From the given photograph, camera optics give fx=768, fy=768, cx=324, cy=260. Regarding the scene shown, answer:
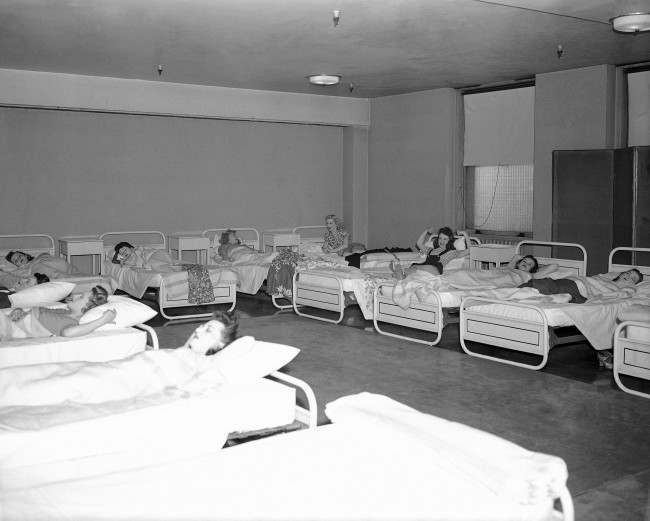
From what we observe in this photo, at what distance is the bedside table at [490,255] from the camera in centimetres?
843

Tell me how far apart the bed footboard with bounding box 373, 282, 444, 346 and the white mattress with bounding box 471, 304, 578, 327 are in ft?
2.00

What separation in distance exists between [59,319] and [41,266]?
11.7ft

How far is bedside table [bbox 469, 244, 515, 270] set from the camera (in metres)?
8.43

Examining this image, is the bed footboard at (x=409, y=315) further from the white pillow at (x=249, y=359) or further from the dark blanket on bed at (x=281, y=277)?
the white pillow at (x=249, y=359)

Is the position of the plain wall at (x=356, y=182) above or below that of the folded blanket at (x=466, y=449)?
above

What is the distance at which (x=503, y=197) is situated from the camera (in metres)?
10.1

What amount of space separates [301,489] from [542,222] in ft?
23.7

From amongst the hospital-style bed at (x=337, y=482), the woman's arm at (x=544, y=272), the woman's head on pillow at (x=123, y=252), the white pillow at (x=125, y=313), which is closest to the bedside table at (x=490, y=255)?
the woman's arm at (x=544, y=272)

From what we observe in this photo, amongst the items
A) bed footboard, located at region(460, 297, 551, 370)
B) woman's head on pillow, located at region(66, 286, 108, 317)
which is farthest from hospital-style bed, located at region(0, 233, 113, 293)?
bed footboard, located at region(460, 297, 551, 370)

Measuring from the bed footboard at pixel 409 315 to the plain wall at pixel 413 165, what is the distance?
3733mm

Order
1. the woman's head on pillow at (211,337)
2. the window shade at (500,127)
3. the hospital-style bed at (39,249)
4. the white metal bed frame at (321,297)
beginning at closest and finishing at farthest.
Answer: the woman's head on pillow at (211,337)
the white metal bed frame at (321,297)
the hospital-style bed at (39,249)
the window shade at (500,127)

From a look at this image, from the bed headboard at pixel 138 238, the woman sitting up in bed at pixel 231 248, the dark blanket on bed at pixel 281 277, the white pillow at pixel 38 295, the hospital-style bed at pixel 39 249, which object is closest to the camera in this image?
the white pillow at pixel 38 295

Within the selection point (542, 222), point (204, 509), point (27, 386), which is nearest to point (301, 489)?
point (204, 509)

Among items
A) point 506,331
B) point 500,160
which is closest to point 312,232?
point 500,160
